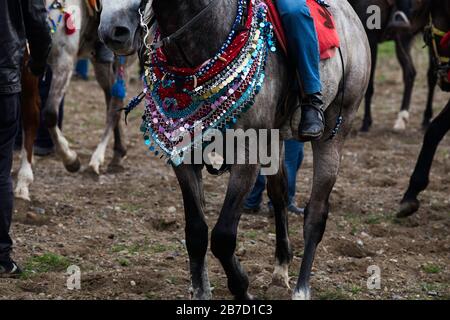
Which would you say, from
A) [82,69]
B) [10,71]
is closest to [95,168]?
[10,71]

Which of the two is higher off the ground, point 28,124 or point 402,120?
point 28,124

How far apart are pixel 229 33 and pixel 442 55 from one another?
10.7 feet

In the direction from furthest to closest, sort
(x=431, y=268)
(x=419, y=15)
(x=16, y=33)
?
(x=419, y=15), (x=431, y=268), (x=16, y=33)

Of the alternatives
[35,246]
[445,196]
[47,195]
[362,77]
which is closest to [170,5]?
[362,77]

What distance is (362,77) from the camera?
594 centimetres

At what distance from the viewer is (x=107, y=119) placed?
8.92m

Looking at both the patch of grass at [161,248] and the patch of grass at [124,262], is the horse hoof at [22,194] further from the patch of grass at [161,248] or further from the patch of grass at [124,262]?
the patch of grass at [124,262]

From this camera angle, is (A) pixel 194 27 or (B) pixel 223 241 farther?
(B) pixel 223 241

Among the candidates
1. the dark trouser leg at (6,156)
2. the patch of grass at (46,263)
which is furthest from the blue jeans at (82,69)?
the dark trouser leg at (6,156)

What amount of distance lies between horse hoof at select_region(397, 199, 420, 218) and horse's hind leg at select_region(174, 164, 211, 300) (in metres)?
2.97

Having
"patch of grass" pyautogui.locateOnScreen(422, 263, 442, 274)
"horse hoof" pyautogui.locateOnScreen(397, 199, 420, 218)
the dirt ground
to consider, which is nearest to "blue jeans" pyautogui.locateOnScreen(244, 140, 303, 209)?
the dirt ground

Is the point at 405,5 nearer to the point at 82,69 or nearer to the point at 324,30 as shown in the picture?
the point at 324,30

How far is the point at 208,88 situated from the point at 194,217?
82cm

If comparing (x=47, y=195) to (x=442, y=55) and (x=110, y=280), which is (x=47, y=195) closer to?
(x=110, y=280)
